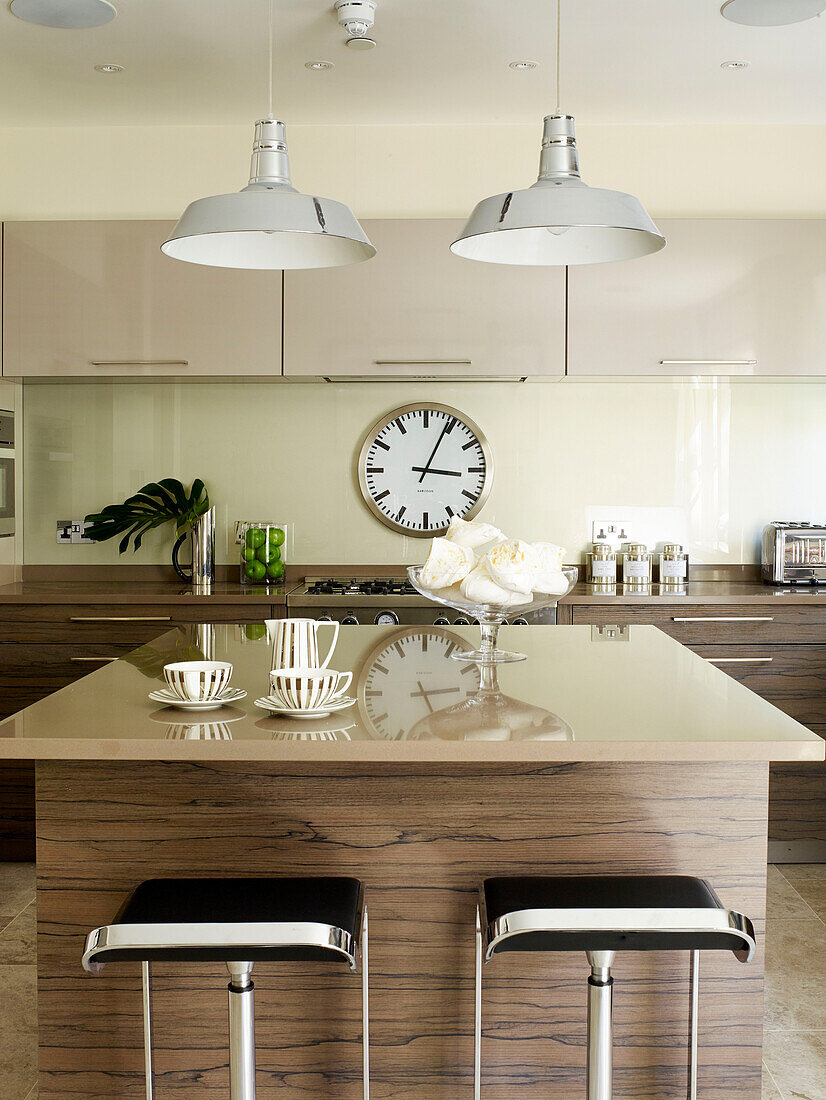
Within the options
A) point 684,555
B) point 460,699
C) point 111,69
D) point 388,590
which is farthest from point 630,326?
point 460,699

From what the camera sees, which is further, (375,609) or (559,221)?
(375,609)

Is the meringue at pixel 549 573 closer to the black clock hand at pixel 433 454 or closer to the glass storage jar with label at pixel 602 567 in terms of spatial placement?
the glass storage jar with label at pixel 602 567

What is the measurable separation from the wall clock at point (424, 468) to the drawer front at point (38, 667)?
118 centimetres

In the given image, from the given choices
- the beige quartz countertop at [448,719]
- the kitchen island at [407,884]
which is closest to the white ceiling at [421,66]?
the beige quartz countertop at [448,719]

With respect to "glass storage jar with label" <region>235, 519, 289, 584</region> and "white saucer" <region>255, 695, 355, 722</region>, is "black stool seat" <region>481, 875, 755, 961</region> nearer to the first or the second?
"white saucer" <region>255, 695, 355, 722</region>

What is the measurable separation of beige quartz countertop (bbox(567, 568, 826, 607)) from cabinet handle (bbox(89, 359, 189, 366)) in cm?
162

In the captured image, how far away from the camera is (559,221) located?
6.19 ft

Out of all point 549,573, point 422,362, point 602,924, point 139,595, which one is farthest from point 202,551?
point 602,924

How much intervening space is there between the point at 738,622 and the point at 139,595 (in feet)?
6.83

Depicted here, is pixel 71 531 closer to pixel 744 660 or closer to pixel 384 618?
pixel 384 618

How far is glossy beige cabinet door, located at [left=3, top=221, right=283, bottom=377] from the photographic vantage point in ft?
12.5

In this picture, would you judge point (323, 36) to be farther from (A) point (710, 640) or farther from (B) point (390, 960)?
(B) point (390, 960)

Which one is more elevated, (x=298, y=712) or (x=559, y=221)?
(x=559, y=221)

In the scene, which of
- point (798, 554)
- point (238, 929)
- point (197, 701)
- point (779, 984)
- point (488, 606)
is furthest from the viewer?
point (798, 554)
